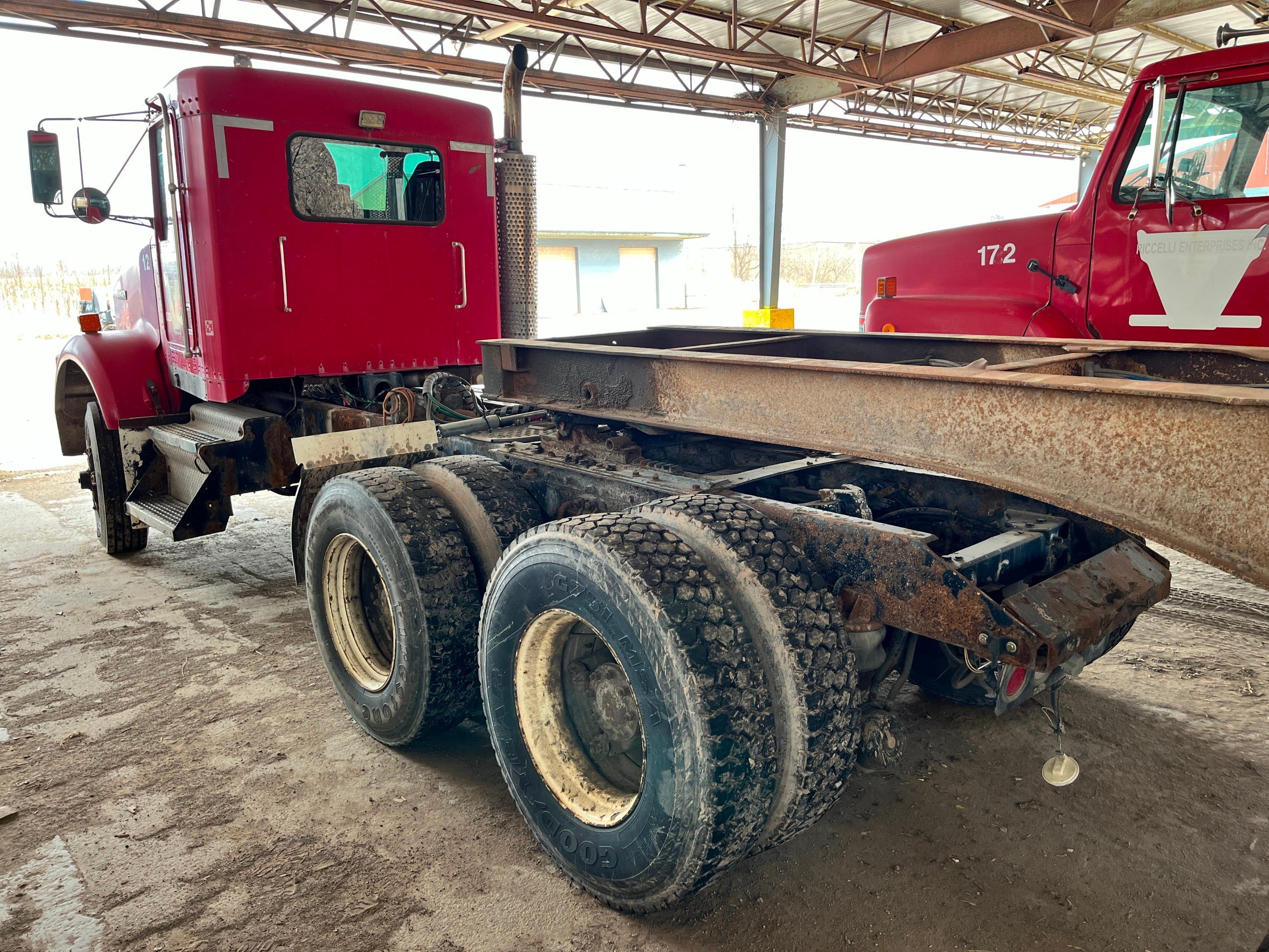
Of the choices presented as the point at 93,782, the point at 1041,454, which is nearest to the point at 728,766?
the point at 1041,454

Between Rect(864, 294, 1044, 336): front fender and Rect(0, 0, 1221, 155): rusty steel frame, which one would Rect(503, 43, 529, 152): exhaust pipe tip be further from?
Rect(0, 0, 1221, 155): rusty steel frame

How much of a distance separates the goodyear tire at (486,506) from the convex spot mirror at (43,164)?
335cm

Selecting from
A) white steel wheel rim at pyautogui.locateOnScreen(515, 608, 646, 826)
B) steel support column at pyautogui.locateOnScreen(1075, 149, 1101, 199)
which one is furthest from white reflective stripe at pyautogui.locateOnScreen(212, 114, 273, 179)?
steel support column at pyautogui.locateOnScreen(1075, 149, 1101, 199)

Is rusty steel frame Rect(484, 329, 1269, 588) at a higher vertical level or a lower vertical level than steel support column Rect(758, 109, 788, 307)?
lower

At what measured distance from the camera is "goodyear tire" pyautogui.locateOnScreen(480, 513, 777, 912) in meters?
2.08

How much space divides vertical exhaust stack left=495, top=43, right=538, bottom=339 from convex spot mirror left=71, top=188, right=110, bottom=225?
2247mm

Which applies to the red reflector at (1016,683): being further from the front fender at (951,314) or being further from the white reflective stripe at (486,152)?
the white reflective stripe at (486,152)

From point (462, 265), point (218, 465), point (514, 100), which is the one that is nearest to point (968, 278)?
point (514, 100)

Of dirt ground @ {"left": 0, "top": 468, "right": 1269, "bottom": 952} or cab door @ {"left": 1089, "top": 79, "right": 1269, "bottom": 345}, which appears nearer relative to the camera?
dirt ground @ {"left": 0, "top": 468, "right": 1269, "bottom": 952}

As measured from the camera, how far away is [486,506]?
123 inches

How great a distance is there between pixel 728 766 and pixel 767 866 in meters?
0.73

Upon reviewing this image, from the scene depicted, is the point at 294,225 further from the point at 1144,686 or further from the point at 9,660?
the point at 1144,686

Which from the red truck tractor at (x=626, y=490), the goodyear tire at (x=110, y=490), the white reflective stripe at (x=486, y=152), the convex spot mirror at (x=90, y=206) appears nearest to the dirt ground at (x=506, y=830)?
the red truck tractor at (x=626, y=490)

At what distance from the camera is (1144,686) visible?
3.69 metres
